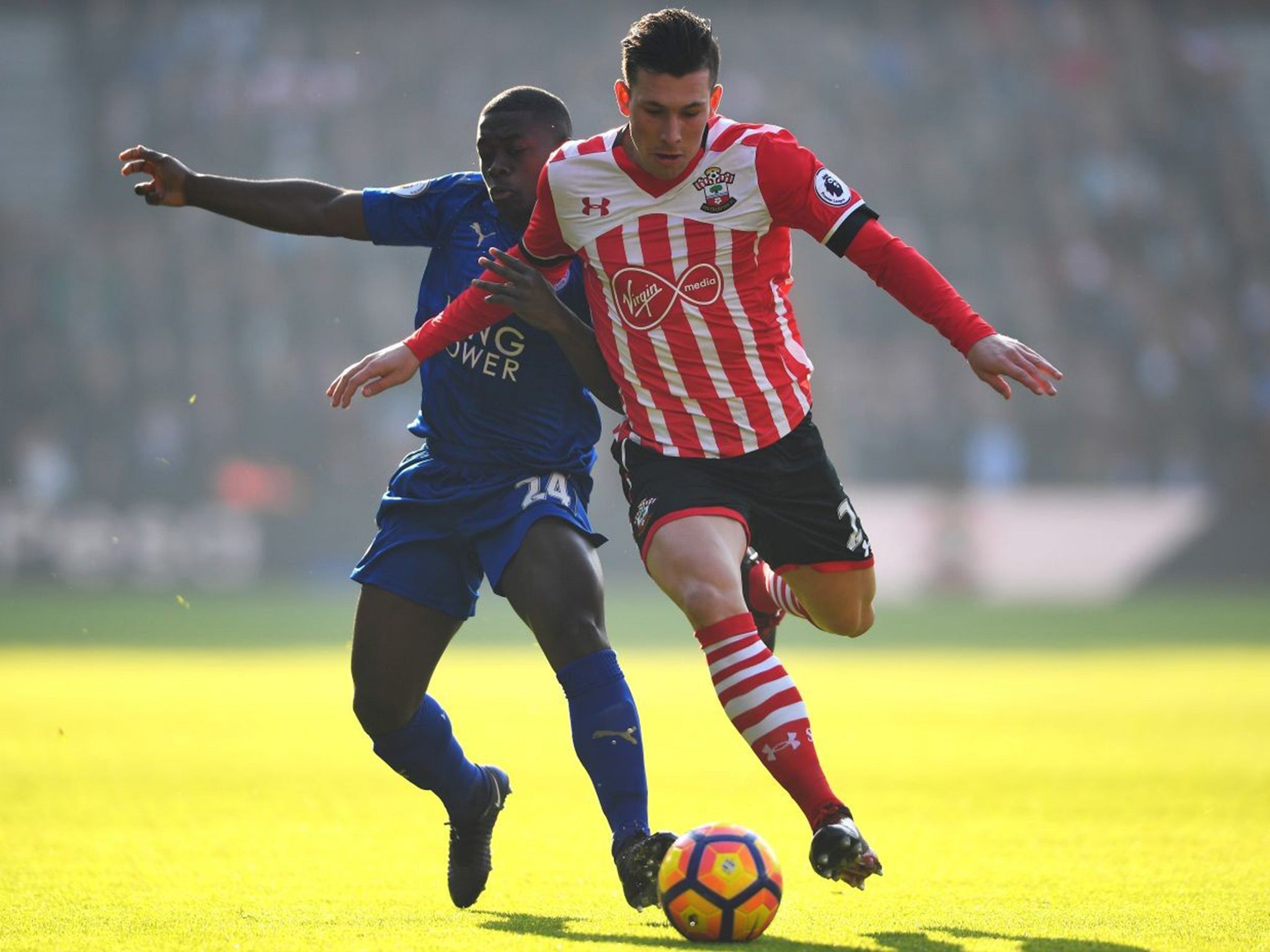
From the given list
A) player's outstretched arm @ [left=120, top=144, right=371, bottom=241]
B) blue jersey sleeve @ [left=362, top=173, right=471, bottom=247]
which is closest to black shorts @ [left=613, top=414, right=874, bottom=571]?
blue jersey sleeve @ [left=362, top=173, right=471, bottom=247]

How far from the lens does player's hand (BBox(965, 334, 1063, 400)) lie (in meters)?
4.11

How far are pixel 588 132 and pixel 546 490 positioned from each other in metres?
21.7

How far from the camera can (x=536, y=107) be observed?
4.73 meters

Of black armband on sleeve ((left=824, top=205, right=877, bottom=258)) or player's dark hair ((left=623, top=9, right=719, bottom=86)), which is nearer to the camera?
player's dark hair ((left=623, top=9, right=719, bottom=86))

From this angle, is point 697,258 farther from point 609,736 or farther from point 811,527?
point 609,736

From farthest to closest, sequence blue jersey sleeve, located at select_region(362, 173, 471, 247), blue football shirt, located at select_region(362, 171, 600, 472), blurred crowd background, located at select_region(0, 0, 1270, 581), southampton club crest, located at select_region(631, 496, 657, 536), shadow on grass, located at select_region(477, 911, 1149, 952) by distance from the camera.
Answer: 1. blurred crowd background, located at select_region(0, 0, 1270, 581)
2. blue jersey sleeve, located at select_region(362, 173, 471, 247)
3. blue football shirt, located at select_region(362, 171, 600, 472)
4. southampton club crest, located at select_region(631, 496, 657, 536)
5. shadow on grass, located at select_region(477, 911, 1149, 952)

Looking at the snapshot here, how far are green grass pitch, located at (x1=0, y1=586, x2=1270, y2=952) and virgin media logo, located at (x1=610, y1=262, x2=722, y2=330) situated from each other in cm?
155

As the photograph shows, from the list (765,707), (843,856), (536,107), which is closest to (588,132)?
(536,107)

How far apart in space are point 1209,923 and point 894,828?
Answer: 1.96m

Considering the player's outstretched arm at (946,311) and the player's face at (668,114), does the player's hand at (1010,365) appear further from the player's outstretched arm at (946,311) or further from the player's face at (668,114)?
the player's face at (668,114)

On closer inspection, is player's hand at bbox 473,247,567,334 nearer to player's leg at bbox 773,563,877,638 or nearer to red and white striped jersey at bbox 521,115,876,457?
red and white striped jersey at bbox 521,115,876,457

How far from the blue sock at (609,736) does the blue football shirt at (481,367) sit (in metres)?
0.67

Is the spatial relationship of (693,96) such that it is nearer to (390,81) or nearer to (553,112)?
(553,112)

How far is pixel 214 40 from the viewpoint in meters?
27.3
